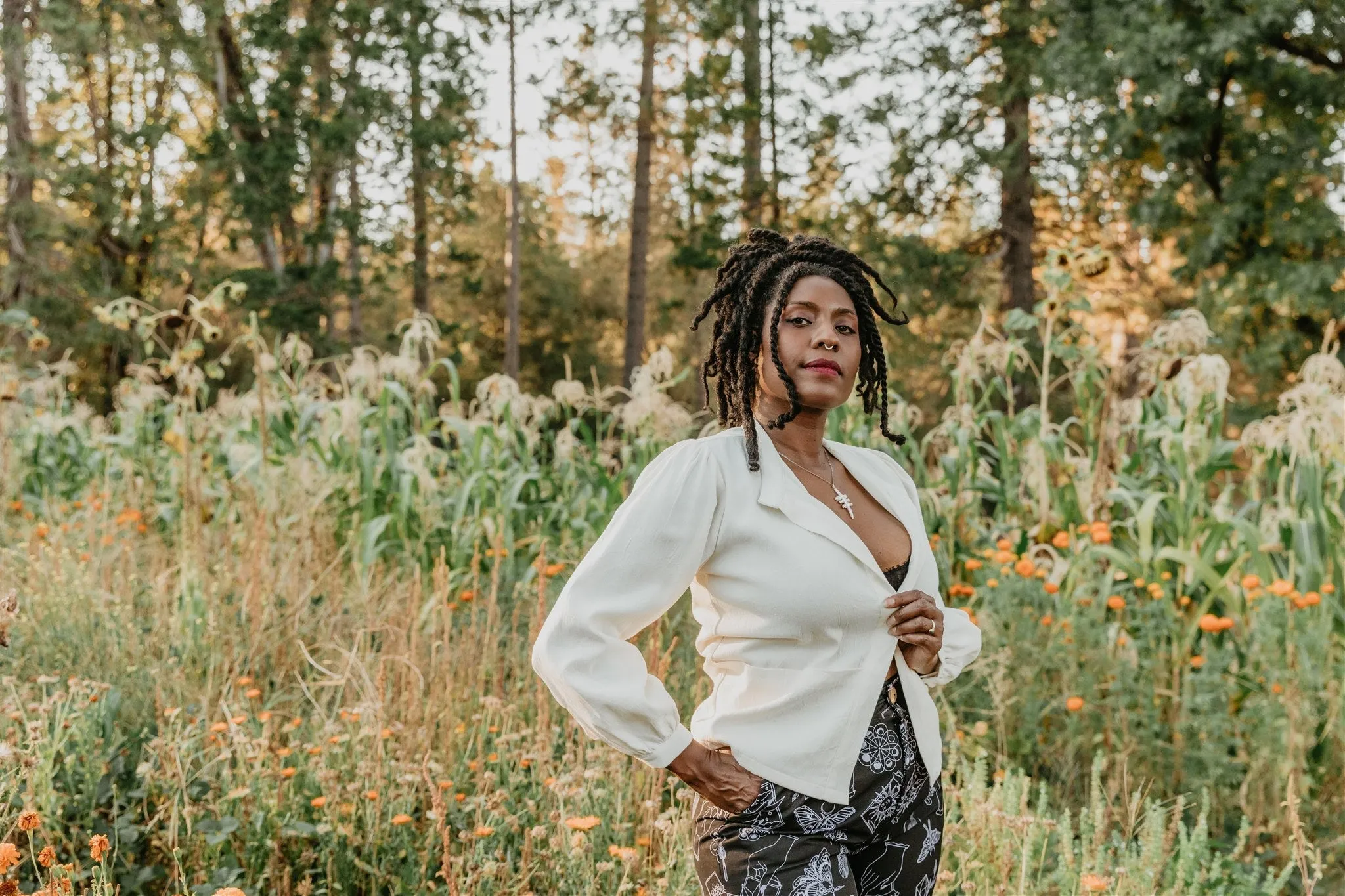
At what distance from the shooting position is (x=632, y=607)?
1662mm

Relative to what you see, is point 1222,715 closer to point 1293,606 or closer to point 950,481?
point 1293,606

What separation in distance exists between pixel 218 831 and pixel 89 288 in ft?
63.8

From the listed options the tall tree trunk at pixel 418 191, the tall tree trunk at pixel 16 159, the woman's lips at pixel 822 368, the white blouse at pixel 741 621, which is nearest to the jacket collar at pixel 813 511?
the white blouse at pixel 741 621

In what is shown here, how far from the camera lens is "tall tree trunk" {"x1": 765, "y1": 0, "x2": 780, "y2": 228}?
55.3ft

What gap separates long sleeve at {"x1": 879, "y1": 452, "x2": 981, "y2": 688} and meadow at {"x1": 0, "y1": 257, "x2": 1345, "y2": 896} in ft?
1.87

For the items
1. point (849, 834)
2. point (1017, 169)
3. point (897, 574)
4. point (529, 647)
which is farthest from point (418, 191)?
point (849, 834)

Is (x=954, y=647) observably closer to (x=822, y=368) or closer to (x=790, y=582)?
(x=790, y=582)

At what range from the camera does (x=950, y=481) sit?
5137mm

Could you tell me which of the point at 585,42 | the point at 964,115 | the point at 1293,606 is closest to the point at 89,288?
the point at 585,42

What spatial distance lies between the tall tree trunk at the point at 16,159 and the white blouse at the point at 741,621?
748 inches

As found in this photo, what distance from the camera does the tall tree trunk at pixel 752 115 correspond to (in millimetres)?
16938

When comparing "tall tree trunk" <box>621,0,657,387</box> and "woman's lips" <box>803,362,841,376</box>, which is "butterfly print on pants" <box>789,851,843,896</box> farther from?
"tall tree trunk" <box>621,0,657,387</box>

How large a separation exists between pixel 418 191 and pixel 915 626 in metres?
17.9

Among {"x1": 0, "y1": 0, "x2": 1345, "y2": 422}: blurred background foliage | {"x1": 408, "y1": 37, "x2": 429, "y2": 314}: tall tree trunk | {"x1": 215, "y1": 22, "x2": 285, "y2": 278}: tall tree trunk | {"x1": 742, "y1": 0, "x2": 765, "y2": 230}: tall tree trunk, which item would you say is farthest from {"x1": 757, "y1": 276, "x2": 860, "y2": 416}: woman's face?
{"x1": 408, "y1": 37, "x2": 429, "y2": 314}: tall tree trunk
